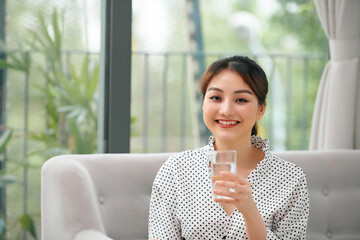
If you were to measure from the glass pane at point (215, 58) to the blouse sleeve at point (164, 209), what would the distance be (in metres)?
2.13

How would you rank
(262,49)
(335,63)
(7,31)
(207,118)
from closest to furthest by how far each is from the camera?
(207,118) → (7,31) → (335,63) → (262,49)

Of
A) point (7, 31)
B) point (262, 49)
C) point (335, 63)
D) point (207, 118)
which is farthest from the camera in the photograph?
point (262, 49)

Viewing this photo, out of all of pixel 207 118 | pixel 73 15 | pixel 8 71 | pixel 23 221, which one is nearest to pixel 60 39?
pixel 73 15

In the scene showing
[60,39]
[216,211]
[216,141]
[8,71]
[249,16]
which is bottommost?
[216,211]

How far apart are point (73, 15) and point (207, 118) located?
1.28m

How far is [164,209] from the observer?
181cm

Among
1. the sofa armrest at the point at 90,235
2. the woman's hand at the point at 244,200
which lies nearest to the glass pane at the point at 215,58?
the sofa armrest at the point at 90,235

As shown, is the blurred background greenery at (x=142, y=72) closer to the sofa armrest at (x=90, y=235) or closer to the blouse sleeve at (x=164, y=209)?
the blouse sleeve at (x=164, y=209)

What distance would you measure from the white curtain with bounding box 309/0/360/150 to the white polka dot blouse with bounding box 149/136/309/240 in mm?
1111

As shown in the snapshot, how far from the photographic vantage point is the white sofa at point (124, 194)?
1.84 metres

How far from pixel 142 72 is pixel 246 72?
2.35m

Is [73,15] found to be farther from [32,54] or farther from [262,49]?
[262,49]

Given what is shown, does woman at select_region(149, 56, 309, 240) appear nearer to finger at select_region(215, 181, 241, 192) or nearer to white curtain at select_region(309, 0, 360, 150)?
finger at select_region(215, 181, 241, 192)

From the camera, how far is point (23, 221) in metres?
2.76
